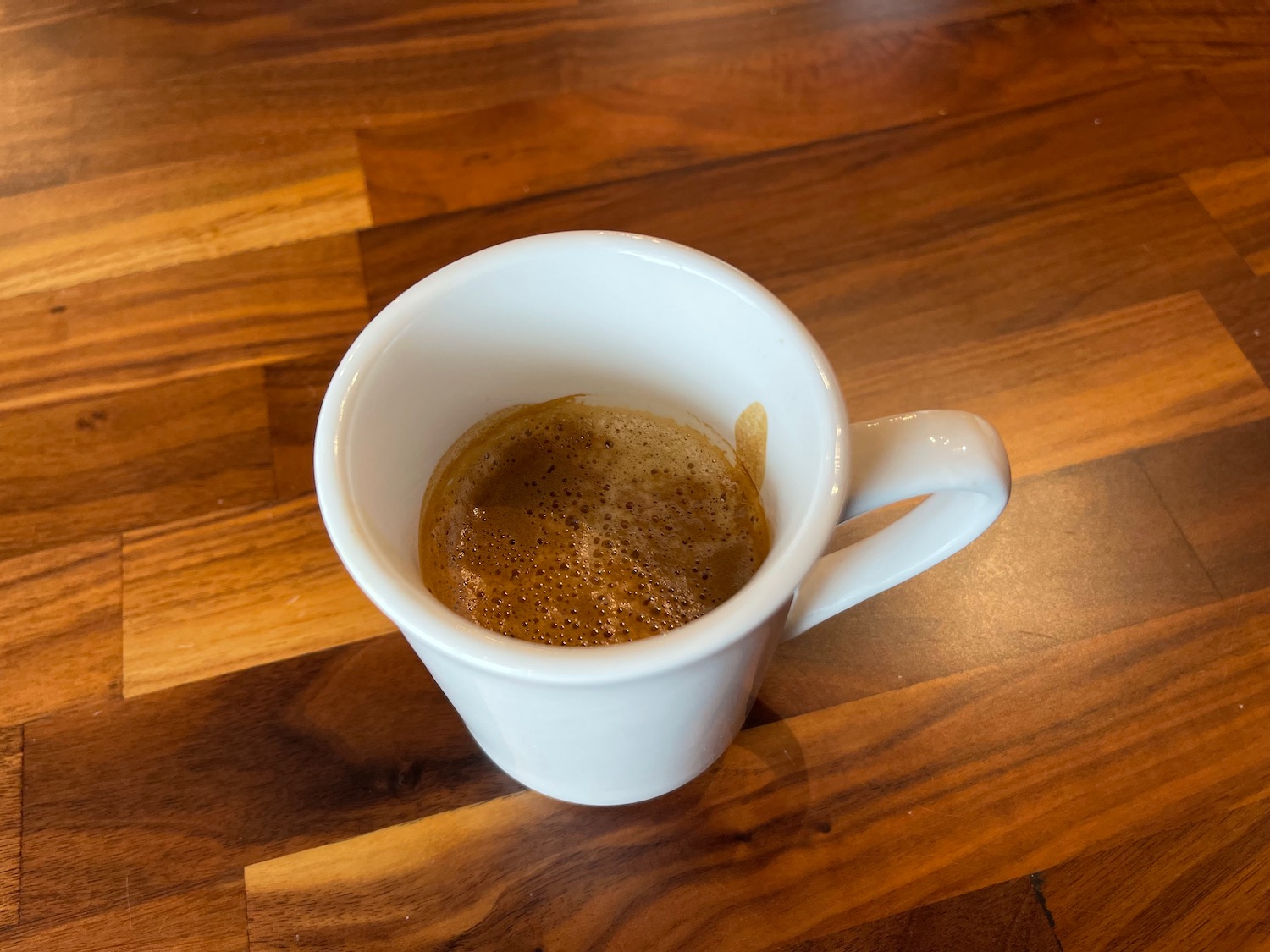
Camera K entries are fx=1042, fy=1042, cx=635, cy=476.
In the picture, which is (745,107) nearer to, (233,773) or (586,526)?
(586,526)

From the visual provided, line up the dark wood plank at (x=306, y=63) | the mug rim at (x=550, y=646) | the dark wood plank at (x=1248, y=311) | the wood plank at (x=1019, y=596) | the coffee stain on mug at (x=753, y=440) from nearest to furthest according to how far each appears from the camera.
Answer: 1. the mug rim at (x=550, y=646)
2. the coffee stain on mug at (x=753, y=440)
3. the wood plank at (x=1019, y=596)
4. the dark wood plank at (x=1248, y=311)
5. the dark wood plank at (x=306, y=63)

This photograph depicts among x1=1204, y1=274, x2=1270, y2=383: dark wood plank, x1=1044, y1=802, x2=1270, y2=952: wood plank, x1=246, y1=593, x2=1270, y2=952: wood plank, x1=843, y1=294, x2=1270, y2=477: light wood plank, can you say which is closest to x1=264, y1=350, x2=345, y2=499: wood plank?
x1=246, y1=593, x2=1270, y2=952: wood plank

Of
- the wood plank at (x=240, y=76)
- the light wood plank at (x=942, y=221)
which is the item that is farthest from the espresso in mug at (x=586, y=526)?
the wood plank at (x=240, y=76)

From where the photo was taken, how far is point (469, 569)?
19.2 inches

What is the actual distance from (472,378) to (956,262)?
387 millimetres

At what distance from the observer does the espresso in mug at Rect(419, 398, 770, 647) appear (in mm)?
476

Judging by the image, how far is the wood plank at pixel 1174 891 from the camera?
494mm

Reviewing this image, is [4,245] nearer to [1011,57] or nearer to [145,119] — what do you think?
[145,119]

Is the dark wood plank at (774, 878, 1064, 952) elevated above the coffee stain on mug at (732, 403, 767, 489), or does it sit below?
below

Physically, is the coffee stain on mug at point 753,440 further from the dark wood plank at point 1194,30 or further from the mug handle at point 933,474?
the dark wood plank at point 1194,30

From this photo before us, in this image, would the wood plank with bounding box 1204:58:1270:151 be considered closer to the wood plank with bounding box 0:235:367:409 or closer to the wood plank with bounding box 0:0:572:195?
the wood plank with bounding box 0:0:572:195

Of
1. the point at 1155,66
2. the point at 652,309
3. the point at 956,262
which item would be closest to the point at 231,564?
the point at 652,309

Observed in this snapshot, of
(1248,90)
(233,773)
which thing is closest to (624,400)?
(233,773)

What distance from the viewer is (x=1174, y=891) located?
0.50 metres
